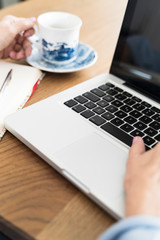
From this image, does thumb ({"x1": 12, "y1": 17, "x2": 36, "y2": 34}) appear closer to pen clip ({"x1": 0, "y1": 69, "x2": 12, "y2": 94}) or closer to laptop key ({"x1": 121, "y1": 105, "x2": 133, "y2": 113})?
pen clip ({"x1": 0, "y1": 69, "x2": 12, "y2": 94})

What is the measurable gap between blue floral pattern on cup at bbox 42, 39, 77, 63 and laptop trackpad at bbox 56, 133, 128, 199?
0.30 m

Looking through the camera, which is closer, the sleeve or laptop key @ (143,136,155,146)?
the sleeve

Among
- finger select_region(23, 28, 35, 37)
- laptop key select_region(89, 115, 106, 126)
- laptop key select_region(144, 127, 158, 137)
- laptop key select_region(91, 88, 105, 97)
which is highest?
finger select_region(23, 28, 35, 37)

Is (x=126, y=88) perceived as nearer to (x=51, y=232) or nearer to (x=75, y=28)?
(x=75, y=28)

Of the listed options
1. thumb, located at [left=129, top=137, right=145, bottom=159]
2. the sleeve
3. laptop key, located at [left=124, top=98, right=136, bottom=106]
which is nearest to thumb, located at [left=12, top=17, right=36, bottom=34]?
laptop key, located at [left=124, top=98, right=136, bottom=106]

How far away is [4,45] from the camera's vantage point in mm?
812

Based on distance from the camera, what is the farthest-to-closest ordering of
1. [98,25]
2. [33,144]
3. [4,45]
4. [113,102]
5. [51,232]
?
[98,25], [4,45], [113,102], [33,144], [51,232]

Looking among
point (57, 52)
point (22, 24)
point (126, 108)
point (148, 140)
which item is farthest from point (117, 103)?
point (22, 24)

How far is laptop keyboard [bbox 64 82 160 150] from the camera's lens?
582mm

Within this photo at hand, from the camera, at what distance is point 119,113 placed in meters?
0.63

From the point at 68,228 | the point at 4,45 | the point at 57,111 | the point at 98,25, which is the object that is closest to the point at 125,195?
the point at 68,228

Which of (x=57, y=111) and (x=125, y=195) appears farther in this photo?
(x=57, y=111)

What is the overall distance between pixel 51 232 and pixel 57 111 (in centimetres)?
26

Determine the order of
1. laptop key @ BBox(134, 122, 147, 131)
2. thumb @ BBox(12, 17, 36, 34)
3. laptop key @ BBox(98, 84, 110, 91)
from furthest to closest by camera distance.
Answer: thumb @ BBox(12, 17, 36, 34), laptop key @ BBox(98, 84, 110, 91), laptop key @ BBox(134, 122, 147, 131)
